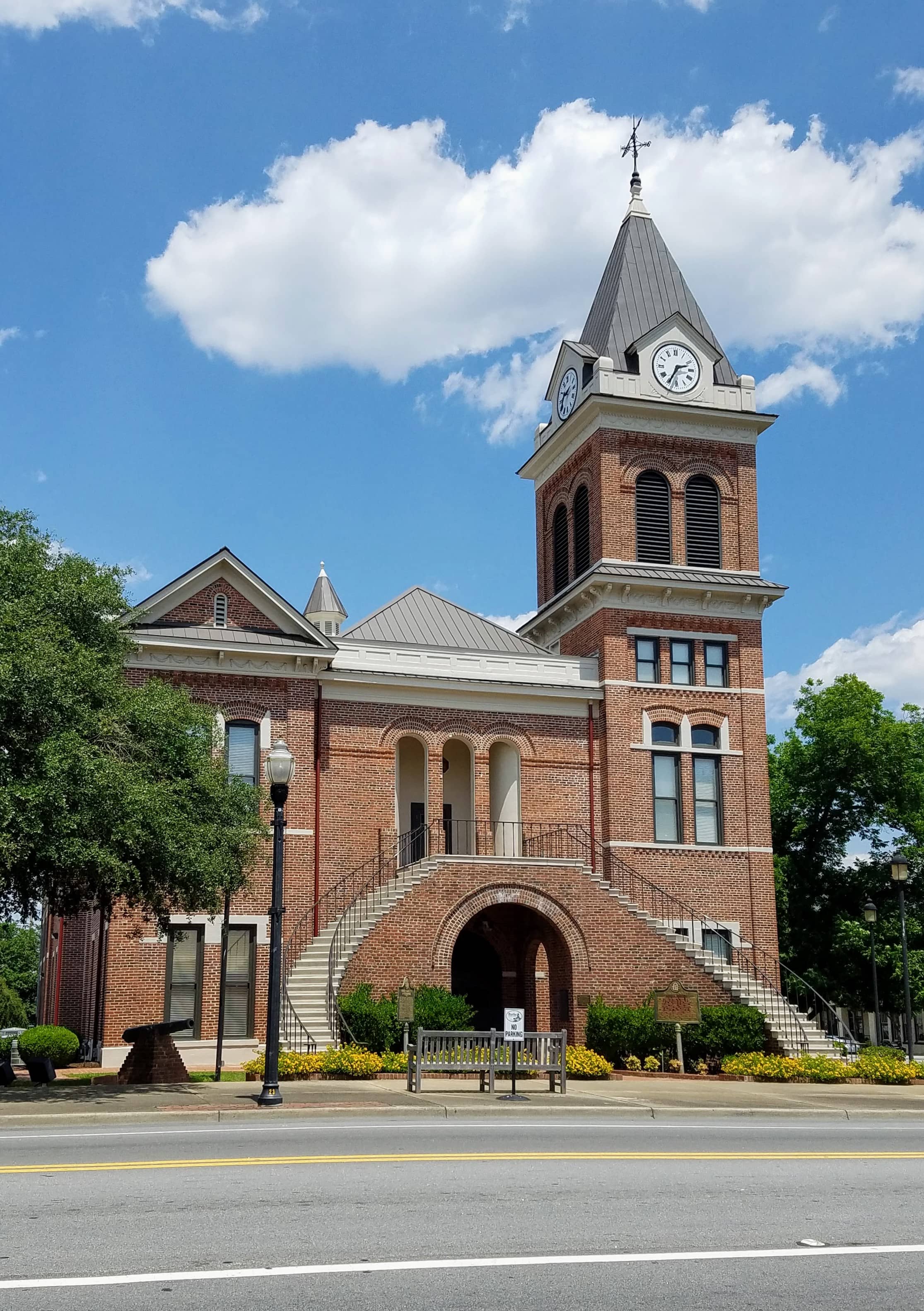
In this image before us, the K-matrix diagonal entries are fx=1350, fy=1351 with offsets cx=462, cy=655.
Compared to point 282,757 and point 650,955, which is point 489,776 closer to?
point 650,955

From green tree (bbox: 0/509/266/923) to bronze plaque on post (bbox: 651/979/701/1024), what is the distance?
889cm

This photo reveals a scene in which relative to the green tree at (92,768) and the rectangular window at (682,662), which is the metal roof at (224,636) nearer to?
the green tree at (92,768)

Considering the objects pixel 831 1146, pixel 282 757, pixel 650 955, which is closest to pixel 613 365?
pixel 650 955

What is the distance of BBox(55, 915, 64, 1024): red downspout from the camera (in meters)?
31.3

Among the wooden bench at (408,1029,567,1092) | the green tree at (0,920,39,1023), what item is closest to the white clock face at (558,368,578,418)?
the wooden bench at (408,1029,567,1092)

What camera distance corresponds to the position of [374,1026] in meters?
25.9

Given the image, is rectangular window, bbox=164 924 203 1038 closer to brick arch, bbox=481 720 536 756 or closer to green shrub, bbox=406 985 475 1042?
green shrub, bbox=406 985 475 1042

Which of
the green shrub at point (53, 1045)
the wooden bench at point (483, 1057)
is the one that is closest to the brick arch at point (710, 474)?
the wooden bench at point (483, 1057)

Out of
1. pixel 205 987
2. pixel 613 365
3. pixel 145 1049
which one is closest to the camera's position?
pixel 145 1049

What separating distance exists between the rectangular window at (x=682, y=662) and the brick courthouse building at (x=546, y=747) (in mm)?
55

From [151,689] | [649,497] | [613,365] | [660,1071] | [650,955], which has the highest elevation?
[613,365]

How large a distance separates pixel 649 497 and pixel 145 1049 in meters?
21.1

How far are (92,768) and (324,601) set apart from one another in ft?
61.2

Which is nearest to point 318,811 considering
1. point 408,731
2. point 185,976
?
point 408,731
